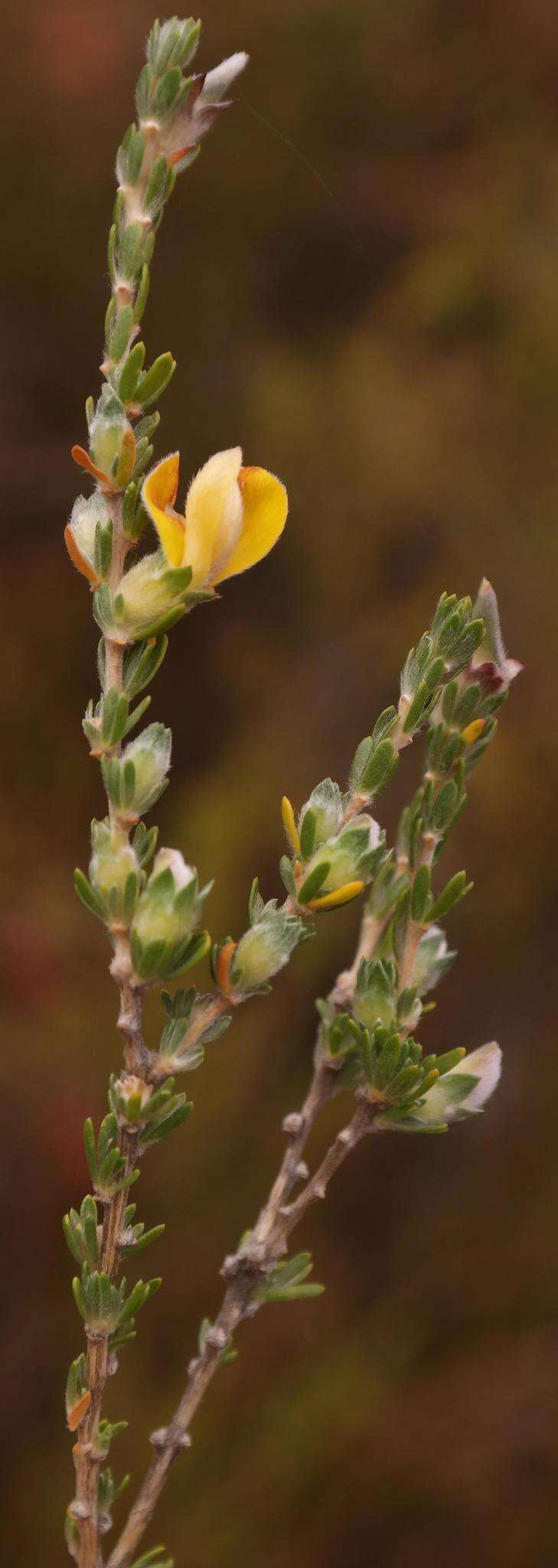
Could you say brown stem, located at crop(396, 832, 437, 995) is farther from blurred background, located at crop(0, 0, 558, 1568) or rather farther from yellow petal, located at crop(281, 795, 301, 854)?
blurred background, located at crop(0, 0, 558, 1568)

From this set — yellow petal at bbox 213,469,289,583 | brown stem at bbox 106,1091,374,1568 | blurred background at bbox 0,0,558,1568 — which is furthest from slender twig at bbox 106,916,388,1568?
blurred background at bbox 0,0,558,1568

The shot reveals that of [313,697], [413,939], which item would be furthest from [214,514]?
[313,697]

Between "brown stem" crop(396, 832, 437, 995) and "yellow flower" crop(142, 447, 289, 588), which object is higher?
"yellow flower" crop(142, 447, 289, 588)

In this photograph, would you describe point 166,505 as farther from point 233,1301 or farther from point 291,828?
point 233,1301

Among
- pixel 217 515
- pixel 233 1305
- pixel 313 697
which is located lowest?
pixel 233 1305

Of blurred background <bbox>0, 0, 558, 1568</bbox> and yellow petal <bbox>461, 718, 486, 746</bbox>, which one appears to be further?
blurred background <bbox>0, 0, 558, 1568</bbox>

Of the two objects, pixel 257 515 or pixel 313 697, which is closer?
pixel 257 515

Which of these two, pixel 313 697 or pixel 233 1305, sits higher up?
pixel 313 697
